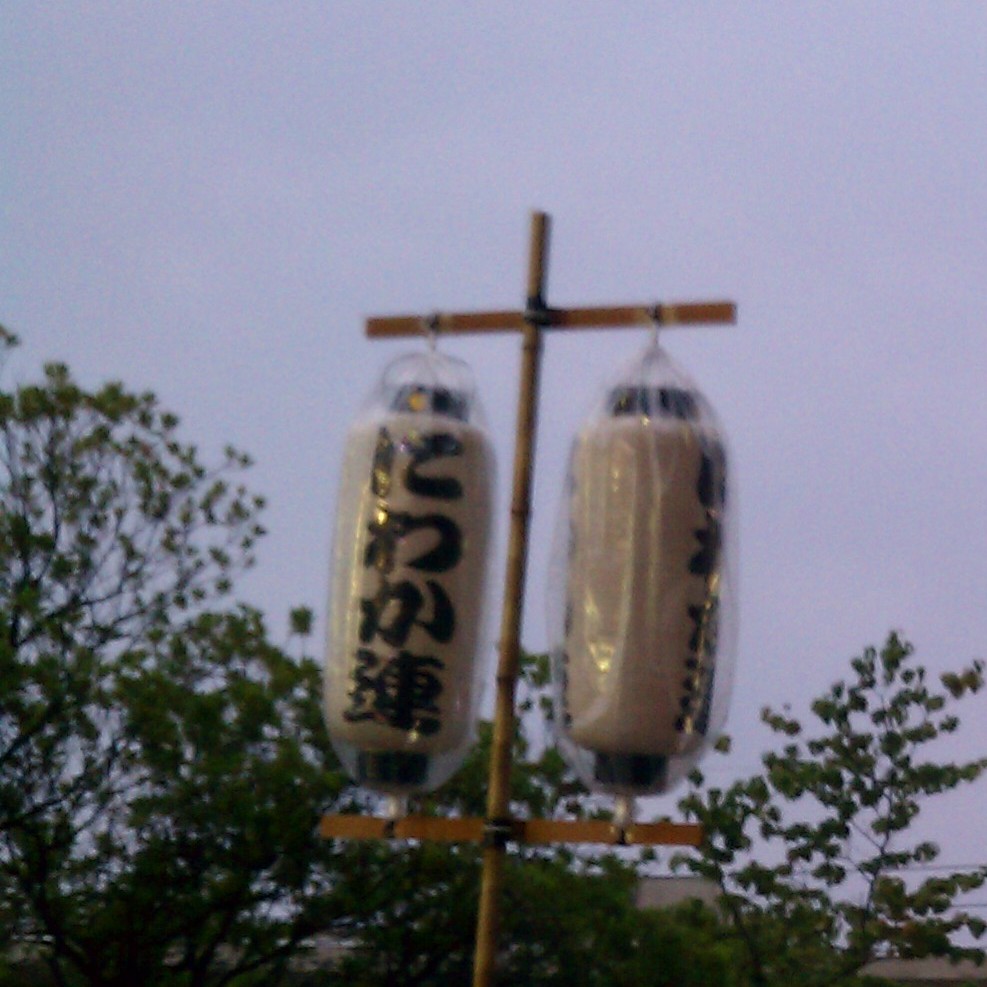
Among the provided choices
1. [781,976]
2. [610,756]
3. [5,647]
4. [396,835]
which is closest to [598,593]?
[610,756]

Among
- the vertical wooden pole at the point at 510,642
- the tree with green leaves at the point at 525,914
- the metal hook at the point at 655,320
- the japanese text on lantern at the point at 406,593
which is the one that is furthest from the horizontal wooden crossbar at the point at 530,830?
Answer: the tree with green leaves at the point at 525,914

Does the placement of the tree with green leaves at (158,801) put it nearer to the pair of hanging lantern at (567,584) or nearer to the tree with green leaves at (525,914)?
the tree with green leaves at (525,914)

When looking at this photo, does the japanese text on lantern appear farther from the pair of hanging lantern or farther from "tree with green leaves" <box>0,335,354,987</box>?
"tree with green leaves" <box>0,335,354,987</box>

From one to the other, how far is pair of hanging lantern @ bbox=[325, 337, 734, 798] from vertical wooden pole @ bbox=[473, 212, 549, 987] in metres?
0.11

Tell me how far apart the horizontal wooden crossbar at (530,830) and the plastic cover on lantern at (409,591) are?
0.36 feet

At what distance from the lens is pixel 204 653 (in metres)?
11.7

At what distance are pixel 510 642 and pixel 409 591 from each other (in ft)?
0.97

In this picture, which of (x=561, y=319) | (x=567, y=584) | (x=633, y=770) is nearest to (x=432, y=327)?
(x=561, y=319)

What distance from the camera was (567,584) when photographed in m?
4.29

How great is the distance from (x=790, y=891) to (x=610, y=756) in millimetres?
11129

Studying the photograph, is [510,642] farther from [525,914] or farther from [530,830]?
[525,914]

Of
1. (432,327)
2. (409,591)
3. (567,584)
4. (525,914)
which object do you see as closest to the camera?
(567,584)

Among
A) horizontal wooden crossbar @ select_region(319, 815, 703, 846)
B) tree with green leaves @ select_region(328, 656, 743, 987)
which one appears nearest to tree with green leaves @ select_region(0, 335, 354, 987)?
tree with green leaves @ select_region(328, 656, 743, 987)

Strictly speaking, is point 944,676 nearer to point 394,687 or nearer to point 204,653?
point 204,653
